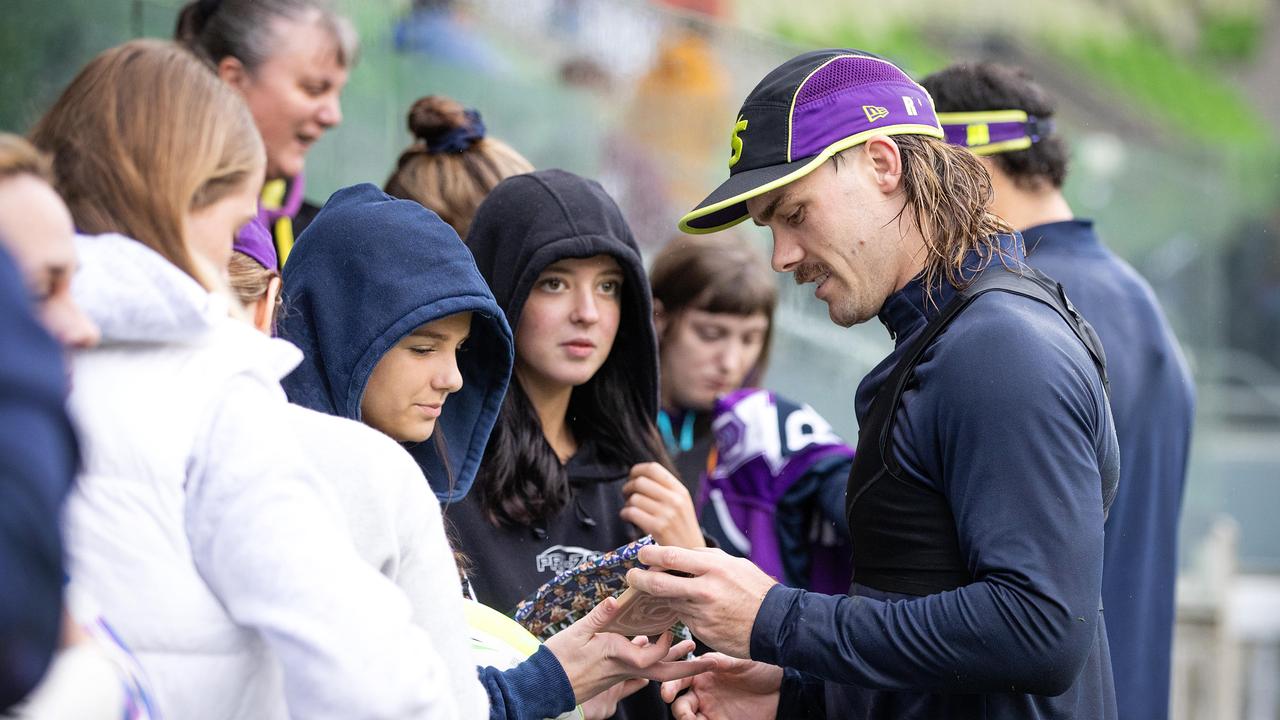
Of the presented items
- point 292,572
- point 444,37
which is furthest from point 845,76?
point 444,37

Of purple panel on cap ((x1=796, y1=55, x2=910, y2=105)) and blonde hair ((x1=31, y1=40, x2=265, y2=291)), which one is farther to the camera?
purple panel on cap ((x1=796, y1=55, x2=910, y2=105))

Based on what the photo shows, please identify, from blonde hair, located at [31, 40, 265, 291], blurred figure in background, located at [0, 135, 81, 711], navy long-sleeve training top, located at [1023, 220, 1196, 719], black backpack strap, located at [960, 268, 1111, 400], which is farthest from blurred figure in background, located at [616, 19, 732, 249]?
blurred figure in background, located at [0, 135, 81, 711]

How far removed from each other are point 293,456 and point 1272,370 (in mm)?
12406

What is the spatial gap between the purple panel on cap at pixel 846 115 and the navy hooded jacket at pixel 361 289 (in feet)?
1.86

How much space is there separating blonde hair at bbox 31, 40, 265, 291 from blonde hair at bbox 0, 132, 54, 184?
0.19 m

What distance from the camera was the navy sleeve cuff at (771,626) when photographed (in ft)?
6.35

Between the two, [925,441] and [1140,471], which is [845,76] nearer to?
[925,441]

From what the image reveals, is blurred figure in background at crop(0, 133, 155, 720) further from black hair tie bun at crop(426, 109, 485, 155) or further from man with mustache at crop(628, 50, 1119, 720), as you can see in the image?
black hair tie bun at crop(426, 109, 485, 155)

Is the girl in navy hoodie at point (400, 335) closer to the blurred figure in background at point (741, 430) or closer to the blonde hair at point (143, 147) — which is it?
the blonde hair at point (143, 147)

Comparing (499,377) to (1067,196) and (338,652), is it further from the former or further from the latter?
(1067,196)

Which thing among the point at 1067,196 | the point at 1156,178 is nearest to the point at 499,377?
the point at 1067,196

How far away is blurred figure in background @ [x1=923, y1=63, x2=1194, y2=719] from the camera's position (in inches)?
116

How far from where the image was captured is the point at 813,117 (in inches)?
80.6

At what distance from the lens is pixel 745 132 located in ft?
6.98
